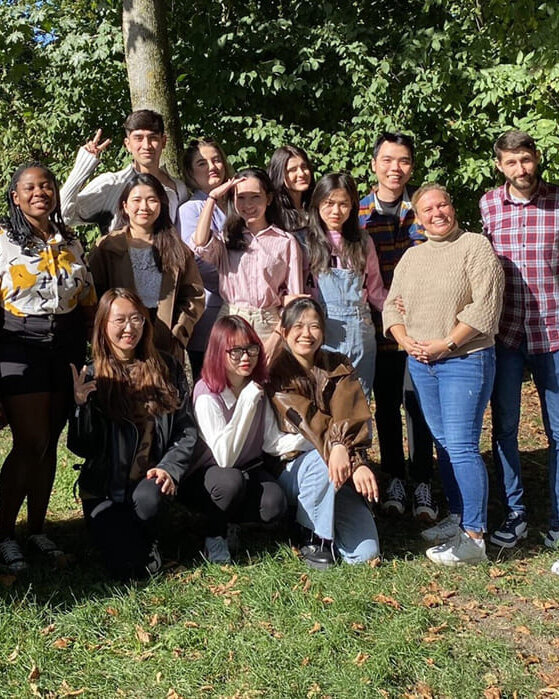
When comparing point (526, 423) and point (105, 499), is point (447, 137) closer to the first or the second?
point (526, 423)

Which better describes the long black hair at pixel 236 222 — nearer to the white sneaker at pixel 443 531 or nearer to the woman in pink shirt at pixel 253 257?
A: the woman in pink shirt at pixel 253 257

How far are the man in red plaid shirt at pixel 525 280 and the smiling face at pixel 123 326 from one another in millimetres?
2060

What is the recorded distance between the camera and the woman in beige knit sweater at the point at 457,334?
4.41 metres

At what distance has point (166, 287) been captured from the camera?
4.72 metres

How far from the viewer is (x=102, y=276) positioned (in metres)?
4.79

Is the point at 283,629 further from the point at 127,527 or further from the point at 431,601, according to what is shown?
the point at 127,527

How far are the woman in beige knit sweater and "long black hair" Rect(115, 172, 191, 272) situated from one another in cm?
130

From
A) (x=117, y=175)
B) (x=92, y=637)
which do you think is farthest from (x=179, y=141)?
(x=92, y=637)

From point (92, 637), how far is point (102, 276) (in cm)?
205

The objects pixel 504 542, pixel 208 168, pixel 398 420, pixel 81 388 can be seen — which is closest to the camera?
pixel 81 388

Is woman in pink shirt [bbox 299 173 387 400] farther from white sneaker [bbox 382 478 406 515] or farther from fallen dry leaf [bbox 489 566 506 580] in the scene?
fallen dry leaf [bbox 489 566 506 580]

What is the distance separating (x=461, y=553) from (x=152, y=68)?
14.4 ft

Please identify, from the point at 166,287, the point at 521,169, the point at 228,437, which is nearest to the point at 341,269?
the point at 166,287

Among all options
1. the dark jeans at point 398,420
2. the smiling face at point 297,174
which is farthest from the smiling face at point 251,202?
the dark jeans at point 398,420
